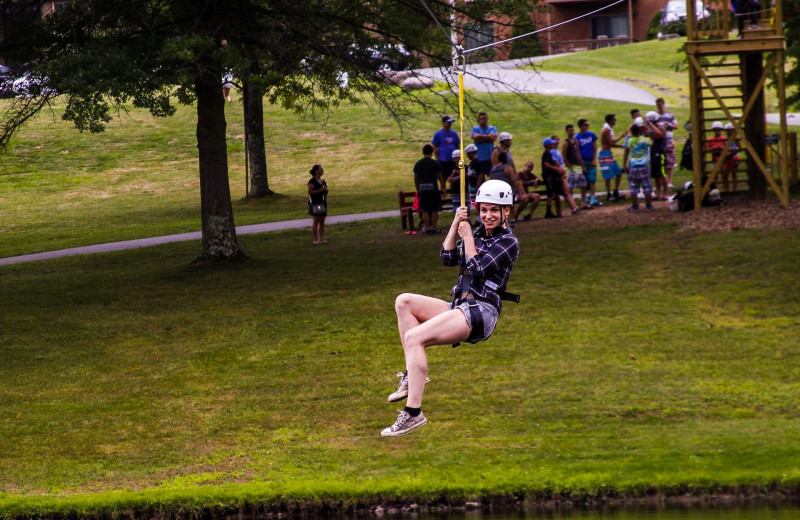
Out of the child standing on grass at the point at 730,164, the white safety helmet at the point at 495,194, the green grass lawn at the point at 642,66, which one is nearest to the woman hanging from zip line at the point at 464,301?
the white safety helmet at the point at 495,194

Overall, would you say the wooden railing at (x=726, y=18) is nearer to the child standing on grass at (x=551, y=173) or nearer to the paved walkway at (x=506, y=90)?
the paved walkway at (x=506, y=90)

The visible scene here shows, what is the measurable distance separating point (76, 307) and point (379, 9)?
28.1 feet

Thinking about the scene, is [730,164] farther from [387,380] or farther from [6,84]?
[6,84]

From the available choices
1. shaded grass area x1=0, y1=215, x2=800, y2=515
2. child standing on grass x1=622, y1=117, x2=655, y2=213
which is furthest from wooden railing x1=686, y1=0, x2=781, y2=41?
shaded grass area x1=0, y1=215, x2=800, y2=515

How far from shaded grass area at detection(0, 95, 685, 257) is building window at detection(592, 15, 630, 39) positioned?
24092mm

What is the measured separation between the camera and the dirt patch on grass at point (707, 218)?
24.0 m

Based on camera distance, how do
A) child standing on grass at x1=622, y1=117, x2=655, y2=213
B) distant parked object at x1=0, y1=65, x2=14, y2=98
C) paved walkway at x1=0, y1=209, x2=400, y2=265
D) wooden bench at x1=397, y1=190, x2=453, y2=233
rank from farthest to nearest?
paved walkway at x1=0, y1=209, x2=400, y2=265 < wooden bench at x1=397, y1=190, x2=453, y2=233 < child standing on grass at x1=622, y1=117, x2=655, y2=213 < distant parked object at x1=0, y1=65, x2=14, y2=98

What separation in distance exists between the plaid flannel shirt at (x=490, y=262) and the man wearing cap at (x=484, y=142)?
15.5m

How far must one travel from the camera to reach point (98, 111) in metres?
19.3

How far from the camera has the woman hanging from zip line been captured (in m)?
9.32

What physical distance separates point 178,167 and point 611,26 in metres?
39.5

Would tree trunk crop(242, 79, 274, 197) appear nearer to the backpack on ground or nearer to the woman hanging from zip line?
the backpack on ground

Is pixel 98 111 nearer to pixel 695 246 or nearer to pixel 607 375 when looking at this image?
pixel 607 375

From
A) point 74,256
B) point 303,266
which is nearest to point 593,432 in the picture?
point 303,266
